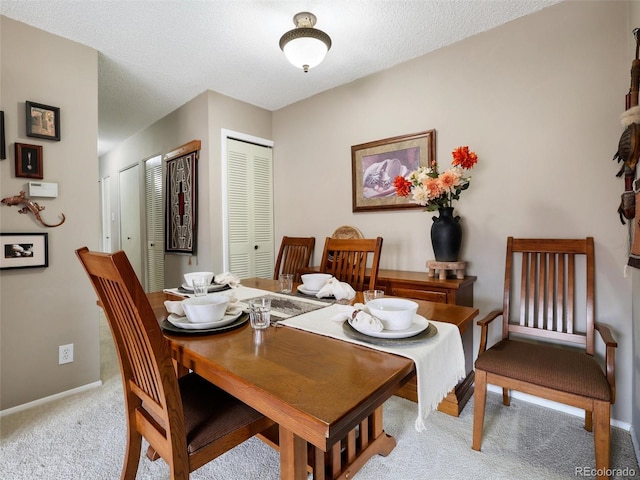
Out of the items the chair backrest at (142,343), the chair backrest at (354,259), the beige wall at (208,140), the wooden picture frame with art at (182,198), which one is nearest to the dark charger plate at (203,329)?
the chair backrest at (142,343)

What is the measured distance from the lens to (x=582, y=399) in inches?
51.0

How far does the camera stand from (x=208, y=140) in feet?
10.0

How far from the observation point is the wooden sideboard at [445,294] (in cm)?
191

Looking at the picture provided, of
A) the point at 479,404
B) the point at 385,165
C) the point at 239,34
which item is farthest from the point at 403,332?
the point at 239,34

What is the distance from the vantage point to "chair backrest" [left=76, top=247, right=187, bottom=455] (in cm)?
83

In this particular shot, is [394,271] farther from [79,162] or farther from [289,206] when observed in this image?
[79,162]

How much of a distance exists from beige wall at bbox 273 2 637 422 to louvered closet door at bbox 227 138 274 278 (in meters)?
1.03

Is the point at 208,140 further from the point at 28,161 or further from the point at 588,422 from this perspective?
the point at 588,422

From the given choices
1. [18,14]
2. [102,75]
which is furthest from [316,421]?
[102,75]

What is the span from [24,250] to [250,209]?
6.05 ft

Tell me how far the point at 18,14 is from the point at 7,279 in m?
1.64

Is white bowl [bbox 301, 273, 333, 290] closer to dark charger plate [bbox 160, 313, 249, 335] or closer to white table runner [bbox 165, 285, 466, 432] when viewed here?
white table runner [bbox 165, 285, 466, 432]

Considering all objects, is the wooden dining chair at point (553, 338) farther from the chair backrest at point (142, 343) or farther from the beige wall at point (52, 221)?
the beige wall at point (52, 221)

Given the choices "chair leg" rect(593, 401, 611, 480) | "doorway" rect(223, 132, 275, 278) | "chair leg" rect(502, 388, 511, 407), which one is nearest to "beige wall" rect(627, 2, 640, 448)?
"chair leg" rect(593, 401, 611, 480)
